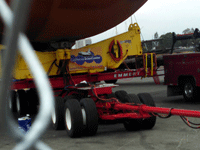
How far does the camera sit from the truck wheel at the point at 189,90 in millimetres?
8999

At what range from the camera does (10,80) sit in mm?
538

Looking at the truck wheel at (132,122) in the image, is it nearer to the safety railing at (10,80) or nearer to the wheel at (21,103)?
the wheel at (21,103)

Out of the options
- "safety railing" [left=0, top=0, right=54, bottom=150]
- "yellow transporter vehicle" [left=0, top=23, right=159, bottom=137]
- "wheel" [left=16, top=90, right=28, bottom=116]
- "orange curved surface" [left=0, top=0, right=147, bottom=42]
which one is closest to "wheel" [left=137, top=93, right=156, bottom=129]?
"yellow transporter vehicle" [left=0, top=23, right=159, bottom=137]

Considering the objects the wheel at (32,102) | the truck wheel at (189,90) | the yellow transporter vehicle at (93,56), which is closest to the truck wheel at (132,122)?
the yellow transporter vehicle at (93,56)

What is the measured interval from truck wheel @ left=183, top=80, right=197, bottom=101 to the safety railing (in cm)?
890

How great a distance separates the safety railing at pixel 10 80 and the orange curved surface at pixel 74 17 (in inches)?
194

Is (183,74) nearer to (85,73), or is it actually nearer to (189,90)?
(189,90)

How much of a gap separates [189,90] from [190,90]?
0.05 meters

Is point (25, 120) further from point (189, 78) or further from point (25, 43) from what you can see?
point (189, 78)

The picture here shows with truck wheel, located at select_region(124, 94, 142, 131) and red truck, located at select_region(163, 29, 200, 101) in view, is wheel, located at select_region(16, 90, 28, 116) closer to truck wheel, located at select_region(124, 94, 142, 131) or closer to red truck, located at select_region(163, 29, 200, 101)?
truck wheel, located at select_region(124, 94, 142, 131)

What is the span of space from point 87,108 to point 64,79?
8.75 ft

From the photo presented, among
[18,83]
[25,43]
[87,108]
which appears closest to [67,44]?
[18,83]

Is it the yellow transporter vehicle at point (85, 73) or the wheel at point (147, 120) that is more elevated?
the yellow transporter vehicle at point (85, 73)

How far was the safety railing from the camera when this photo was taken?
1.67 ft
